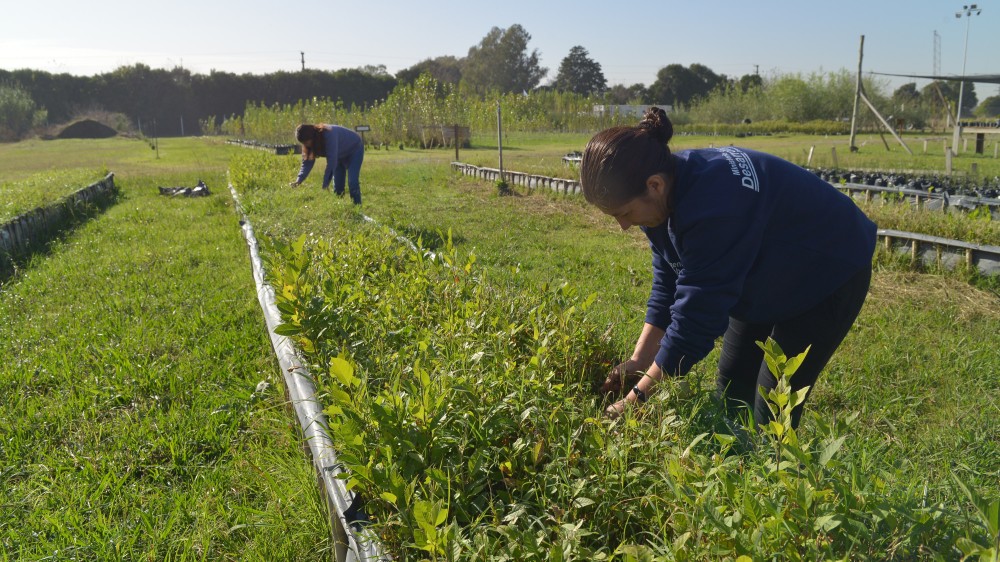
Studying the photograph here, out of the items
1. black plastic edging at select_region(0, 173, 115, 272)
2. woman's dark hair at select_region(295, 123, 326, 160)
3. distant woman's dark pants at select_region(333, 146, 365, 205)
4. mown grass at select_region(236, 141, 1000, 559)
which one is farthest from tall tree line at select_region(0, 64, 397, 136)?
mown grass at select_region(236, 141, 1000, 559)

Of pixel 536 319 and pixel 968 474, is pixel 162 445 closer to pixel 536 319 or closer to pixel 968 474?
pixel 536 319

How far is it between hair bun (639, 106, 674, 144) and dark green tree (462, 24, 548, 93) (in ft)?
248

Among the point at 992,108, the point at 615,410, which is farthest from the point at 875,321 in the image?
the point at 992,108

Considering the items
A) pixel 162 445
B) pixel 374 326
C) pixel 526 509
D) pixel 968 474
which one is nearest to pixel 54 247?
pixel 162 445

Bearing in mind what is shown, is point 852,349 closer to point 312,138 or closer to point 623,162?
point 623,162

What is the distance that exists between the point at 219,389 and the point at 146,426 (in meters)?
0.50

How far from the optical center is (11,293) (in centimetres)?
562

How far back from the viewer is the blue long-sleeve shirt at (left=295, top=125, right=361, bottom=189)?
8.62 metres

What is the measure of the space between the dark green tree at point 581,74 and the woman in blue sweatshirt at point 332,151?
68.2m

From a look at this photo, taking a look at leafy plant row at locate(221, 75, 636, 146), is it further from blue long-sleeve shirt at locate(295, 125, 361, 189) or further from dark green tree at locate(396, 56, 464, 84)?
dark green tree at locate(396, 56, 464, 84)

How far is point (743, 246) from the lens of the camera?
1.94 m

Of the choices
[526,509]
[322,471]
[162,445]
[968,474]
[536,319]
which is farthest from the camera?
[162,445]

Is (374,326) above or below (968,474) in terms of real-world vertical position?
above

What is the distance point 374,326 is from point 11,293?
4829mm
